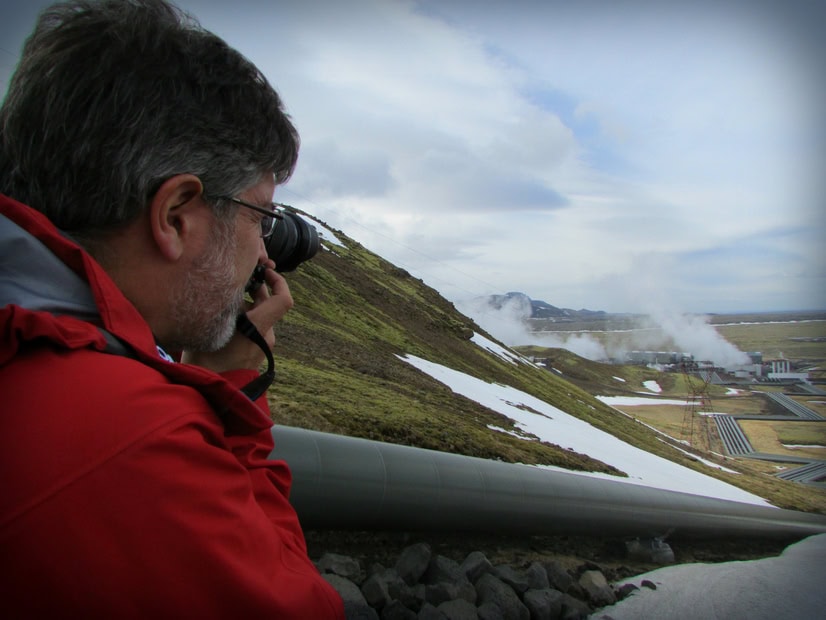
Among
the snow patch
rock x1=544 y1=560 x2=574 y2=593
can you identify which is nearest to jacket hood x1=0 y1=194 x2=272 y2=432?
rock x1=544 y1=560 x2=574 y2=593

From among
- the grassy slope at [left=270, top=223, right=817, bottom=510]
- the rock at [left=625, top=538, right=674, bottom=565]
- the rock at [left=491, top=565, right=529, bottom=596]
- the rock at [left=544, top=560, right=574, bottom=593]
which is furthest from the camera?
the grassy slope at [left=270, top=223, right=817, bottom=510]

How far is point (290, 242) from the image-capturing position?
8.52 feet

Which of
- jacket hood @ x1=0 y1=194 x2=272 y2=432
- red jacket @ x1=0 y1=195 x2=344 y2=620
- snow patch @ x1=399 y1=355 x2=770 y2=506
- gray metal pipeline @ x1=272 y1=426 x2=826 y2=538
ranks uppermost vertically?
jacket hood @ x1=0 y1=194 x2=272 y2=432

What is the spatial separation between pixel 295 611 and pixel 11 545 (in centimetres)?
56

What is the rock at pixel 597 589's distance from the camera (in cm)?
501

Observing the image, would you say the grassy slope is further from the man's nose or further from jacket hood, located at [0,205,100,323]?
jacket hood, located at [0,205,100,323]

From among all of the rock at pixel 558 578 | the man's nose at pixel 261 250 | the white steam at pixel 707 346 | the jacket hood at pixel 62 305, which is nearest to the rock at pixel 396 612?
the rock at pixel 558 578

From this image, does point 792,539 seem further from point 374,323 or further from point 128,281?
point 374,323

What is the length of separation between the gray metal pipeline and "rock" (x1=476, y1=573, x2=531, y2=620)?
0.70 m

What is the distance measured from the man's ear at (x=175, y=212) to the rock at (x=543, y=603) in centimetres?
390

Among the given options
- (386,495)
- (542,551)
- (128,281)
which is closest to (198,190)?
(128,281)

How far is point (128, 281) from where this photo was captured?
5.30 feet

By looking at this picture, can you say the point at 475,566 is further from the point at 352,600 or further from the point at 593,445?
the point at 593,445

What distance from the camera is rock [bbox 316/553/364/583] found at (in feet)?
13.5
